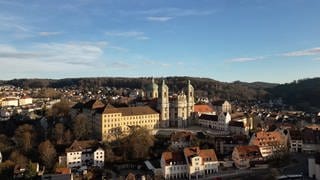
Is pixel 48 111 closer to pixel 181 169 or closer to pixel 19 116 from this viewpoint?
pixel 19 116

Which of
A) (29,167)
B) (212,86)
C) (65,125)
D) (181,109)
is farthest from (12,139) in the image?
(212,86)

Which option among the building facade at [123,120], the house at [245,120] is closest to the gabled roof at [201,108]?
the house at [245,120]

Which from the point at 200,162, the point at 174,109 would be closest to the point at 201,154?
the point at 200,162

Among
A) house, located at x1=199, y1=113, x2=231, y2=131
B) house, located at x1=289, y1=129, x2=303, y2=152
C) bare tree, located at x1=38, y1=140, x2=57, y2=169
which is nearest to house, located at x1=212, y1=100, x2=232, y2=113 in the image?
house, located at x1=199, y1=113, x2=231, y2=131

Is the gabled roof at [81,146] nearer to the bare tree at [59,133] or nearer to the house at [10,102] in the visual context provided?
the bare tree at [59,133]

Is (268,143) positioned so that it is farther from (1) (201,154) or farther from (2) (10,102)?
(2) (10,102)

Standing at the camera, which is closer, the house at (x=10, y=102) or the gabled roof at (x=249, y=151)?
the gabled roof at (x=249, y=151)
